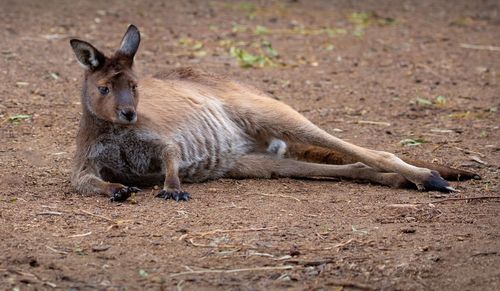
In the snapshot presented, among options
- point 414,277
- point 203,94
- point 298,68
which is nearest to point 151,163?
point 203,94

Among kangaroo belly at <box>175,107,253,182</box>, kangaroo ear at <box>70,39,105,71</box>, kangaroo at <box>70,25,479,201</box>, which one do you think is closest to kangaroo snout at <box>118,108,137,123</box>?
kangaroo at <box>70,25,479,201</box>

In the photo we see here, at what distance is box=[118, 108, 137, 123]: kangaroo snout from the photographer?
592 centimetres

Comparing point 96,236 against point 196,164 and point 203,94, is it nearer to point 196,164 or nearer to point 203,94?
point 196,164

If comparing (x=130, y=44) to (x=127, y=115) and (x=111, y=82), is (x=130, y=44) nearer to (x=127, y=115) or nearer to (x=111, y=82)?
(x=111, y=82)

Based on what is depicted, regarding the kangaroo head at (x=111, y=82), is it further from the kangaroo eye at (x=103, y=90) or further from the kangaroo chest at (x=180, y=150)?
the kangaroo chest at (x=180, y=150)

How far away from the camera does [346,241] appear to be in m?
5.01

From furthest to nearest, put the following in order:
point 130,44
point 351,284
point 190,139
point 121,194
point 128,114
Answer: point 190,139
point 130,44
point 128,114
point 121,194
point 351,284

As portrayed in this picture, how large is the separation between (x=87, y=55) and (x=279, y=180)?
1.59 metres

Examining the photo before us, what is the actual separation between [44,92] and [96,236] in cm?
383

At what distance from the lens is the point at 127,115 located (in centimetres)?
592

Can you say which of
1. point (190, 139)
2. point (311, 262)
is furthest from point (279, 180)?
point (311, 262)

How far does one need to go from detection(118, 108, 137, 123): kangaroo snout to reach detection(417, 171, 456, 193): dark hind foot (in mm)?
1897

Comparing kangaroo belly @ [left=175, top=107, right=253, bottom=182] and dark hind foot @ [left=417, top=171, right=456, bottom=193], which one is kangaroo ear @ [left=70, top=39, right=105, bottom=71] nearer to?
kangaroo belly @ [left=175, top=107, right=253, bottom=182]

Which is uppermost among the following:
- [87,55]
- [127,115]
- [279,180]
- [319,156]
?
[87,55]
